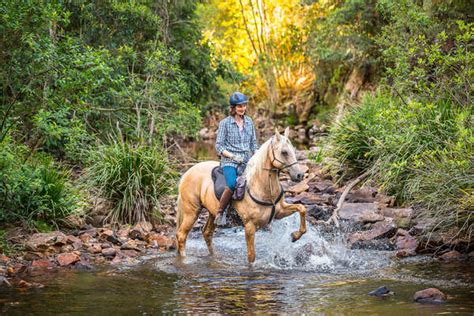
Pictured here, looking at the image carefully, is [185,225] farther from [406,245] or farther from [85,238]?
[406,245]

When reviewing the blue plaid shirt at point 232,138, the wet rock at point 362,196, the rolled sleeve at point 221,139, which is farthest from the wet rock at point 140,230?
the wet rock at point 362,196

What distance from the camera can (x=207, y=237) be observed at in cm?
1096

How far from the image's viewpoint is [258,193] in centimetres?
966

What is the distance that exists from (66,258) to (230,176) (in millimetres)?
2659

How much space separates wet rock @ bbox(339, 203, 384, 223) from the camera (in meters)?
12.3

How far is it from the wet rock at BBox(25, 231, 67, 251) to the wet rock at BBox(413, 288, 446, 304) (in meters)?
5.55

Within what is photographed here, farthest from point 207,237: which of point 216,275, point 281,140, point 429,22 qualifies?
point 429,22

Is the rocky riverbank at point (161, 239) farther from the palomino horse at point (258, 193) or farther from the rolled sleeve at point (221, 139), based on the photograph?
the rolled sleeve at point (221, 139)

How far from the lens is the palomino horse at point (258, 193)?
9.23 metres

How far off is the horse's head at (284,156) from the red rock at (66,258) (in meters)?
3.23

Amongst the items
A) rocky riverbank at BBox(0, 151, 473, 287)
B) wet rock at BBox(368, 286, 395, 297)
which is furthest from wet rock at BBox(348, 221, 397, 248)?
wet rock at BBox(368, 286, 395, 297)

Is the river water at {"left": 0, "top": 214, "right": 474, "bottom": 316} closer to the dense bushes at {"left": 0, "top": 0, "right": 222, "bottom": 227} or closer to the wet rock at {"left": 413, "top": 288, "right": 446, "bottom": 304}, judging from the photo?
the wet rock at {"left": 413, "top": 288, "right": 446, "bottom": 304}

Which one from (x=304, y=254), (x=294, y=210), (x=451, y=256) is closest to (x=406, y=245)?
(x=451, y=256)

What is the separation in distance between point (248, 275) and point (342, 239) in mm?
2855
